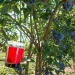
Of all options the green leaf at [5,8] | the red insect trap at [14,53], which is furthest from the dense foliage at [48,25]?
the red insect trap at [14,53]

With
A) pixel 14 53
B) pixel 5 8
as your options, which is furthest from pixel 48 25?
pixel 5 8

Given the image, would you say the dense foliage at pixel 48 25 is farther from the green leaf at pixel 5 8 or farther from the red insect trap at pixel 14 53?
the red insect trap at pixel 14 53

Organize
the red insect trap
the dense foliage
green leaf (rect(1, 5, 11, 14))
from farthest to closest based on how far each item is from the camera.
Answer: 1. the dense foliage
2. the red insect trap
3. green leaf (rect(1, 5, 11, 14))

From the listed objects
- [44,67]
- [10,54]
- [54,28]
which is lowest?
[44,67]

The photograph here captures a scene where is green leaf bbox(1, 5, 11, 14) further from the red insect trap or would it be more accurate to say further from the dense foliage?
the red insect trap

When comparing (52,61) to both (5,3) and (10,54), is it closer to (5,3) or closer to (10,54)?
(10,54)

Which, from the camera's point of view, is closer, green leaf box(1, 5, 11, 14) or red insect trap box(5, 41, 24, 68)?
green leaf box(1, 5, 11, 14)

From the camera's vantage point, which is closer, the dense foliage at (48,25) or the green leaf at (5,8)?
the green leaf at (5,8)

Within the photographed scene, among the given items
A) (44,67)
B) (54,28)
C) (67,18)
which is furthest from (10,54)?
(44,67)

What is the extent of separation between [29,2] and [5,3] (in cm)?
18

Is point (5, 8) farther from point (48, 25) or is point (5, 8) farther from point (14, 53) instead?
point (48, 25)

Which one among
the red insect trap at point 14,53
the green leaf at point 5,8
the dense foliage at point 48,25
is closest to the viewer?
the green leaf at point 5,8

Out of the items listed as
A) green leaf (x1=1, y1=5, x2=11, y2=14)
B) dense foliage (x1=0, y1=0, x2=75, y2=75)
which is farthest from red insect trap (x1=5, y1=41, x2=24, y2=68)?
green leaf (x1=1, y1=5, x2=11, y2=14)

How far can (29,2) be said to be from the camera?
143cm
